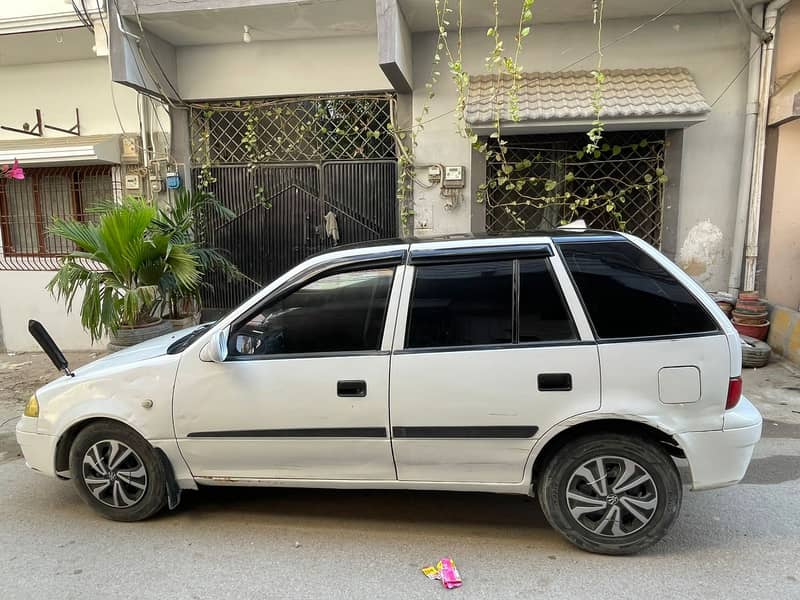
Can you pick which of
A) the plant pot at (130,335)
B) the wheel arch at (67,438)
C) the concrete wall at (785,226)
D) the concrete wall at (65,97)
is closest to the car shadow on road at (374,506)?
the wheel arch at (67,438)

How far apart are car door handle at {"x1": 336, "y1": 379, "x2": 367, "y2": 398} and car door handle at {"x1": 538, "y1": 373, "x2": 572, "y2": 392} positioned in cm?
95


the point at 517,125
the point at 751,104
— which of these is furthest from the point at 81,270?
the point at 751,104

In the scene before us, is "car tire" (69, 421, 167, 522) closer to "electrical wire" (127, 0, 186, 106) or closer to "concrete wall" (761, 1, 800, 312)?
"electrical wire" (127, 0, 186, 106)

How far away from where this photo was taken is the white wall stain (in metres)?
6.71

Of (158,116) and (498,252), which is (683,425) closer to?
(498,252)

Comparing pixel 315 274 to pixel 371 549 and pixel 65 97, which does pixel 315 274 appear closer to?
pixel 371 549

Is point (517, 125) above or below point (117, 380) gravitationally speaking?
above

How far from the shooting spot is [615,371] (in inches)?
108

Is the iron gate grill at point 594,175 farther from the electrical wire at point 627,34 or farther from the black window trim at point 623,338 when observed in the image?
the black window trim at point 623,338

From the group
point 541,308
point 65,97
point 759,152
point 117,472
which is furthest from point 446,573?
point 65,97

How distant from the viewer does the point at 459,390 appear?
2.83 m

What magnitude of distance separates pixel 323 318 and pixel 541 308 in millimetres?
1235

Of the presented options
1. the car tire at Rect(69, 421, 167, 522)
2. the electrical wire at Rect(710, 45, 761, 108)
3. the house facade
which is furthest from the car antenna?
the electrical wire at Rect(710, 45, 761, 108)

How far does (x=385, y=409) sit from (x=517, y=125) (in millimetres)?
4304
